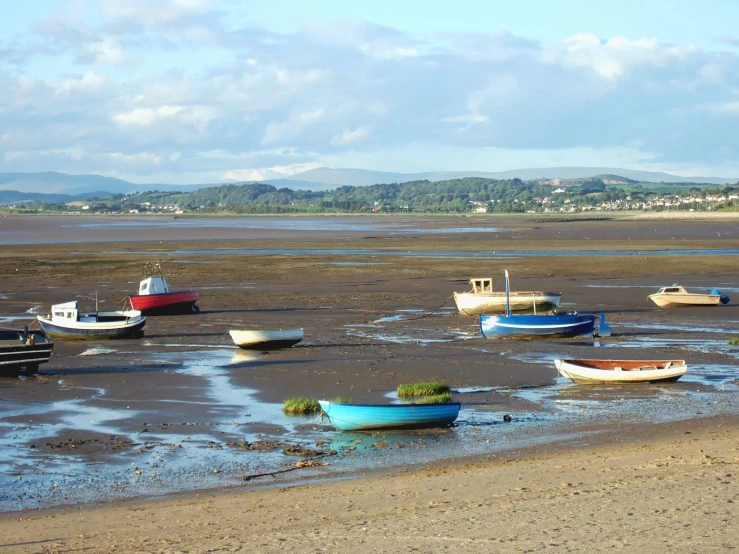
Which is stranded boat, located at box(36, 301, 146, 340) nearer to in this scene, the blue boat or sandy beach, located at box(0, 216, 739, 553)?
sandy beach, located at box(0, 216, 739, 553)

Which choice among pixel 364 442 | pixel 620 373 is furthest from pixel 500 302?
pixel 364 442

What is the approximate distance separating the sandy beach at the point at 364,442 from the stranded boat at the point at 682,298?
0.62m

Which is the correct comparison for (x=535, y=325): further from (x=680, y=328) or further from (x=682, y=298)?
(x=682, y=298)

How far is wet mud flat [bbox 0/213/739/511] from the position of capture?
16.0 meters

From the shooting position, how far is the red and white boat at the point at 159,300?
36656mm

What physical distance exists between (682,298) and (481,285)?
7589 mm

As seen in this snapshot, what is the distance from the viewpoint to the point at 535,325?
1198 inches

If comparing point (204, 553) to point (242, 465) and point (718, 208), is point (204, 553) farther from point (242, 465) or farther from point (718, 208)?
point (718, 208)

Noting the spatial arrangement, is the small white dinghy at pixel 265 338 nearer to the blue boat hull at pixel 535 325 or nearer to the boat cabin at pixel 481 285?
the blue boat hull at pixel 535 325

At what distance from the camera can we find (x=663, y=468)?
14.7 meters

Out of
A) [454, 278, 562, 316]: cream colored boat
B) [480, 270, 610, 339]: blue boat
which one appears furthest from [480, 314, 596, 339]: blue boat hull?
[454, 278, 562, 316]: cream colored boat

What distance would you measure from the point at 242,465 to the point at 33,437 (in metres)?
4.36

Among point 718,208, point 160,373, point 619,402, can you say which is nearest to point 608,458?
point 619,402

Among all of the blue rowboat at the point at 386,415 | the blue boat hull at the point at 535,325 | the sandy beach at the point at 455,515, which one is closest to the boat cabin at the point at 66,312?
the blue boat hull at the point at 535,325
